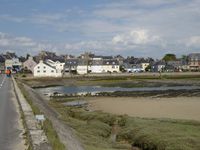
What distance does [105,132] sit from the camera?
20.8 m

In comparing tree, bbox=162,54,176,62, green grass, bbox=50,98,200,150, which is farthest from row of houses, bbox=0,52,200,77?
green grass, bbox=50,98,200,150

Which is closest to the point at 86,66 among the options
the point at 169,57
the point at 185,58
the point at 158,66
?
the point at 158,66

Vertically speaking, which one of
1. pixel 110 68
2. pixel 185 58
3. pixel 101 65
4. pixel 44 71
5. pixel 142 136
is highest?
pixel 185 58

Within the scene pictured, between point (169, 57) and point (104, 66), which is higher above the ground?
point (169, 57)

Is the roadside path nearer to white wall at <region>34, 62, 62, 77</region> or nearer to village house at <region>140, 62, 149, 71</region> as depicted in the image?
A: white wall at <region>34, 62, 62, 77</region>

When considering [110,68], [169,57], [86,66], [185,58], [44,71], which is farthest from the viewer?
[169,57]

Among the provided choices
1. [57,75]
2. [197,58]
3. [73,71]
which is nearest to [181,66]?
[197,58]

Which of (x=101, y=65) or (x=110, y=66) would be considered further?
(x=110, y=66)

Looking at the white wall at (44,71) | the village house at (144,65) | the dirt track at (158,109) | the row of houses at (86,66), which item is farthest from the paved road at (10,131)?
the village house at (144,65)

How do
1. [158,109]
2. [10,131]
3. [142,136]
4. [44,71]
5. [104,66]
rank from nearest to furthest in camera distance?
[10,131]
[142,136]
[158,109]
[44,71]
[104,66]

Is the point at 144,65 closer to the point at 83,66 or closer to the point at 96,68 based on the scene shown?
the point at 96,68

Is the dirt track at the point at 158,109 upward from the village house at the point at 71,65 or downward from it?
downward

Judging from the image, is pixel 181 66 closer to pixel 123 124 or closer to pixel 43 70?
pixel 43 70

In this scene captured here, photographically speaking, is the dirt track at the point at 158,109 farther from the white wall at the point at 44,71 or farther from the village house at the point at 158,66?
the village house at the point at 158,66
